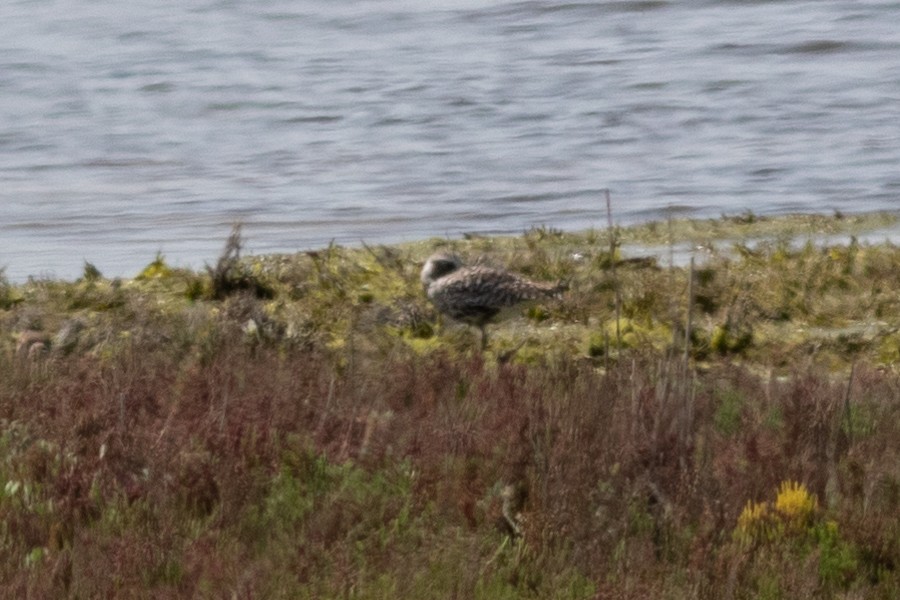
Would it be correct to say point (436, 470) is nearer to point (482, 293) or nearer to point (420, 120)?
point (482, 293)

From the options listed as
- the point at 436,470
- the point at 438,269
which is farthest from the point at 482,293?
the point at 436,470

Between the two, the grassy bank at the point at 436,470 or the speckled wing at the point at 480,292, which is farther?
the speckled wing at the point at 480,292

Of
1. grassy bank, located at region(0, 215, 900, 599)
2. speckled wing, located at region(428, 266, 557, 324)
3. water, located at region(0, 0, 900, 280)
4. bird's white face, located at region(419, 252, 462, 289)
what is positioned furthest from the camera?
water, located at region(0, 0, 900, 280)

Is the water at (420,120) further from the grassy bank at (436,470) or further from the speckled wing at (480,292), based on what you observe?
the grassy bank at (436,470)

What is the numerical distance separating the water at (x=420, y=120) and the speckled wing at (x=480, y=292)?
3458 millimetres

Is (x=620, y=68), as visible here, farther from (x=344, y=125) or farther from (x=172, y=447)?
(x=172, y=447)

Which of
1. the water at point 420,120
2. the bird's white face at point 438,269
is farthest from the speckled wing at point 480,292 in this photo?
the water at point 420,120

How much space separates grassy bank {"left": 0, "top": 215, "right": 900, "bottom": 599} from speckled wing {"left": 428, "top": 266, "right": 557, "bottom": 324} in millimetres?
329

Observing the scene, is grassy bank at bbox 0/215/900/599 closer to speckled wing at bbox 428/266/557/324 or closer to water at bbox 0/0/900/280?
speckled wing at bbox 428/266/557/324

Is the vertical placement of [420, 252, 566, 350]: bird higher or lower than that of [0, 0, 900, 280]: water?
higher

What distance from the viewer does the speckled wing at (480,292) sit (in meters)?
9.88

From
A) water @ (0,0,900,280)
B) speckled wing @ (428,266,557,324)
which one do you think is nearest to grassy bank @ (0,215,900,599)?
speckled wing @ (428,266,557,324)

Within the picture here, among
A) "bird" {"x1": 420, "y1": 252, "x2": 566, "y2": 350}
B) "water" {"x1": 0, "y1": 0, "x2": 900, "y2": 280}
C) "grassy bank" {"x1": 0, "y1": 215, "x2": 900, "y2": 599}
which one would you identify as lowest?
"water" {"x1": 0, "y1": 0, "x2": 900, "y2": 280}

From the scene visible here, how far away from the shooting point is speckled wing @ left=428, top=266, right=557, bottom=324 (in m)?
9.88
